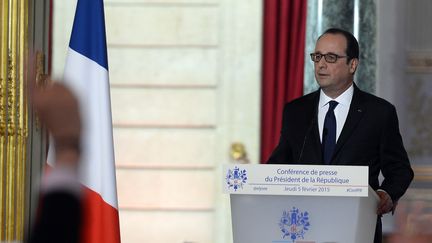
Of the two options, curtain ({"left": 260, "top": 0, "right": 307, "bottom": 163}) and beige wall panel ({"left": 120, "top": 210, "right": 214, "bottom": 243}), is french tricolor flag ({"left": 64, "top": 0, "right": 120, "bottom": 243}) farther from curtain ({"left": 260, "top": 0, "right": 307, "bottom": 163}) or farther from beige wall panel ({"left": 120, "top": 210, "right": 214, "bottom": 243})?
curtain ({"left": 260, "top": 0, "right": 307, "bottom": 163})

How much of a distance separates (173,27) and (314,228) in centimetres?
259

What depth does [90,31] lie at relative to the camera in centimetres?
532

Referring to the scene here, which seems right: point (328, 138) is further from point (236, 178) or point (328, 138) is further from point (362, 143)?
point (236, 178)

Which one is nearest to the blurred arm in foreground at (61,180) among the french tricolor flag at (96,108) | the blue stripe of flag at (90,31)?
the french tricolor flag at (96,108)

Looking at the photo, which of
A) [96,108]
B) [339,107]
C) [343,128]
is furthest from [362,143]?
[96,108]

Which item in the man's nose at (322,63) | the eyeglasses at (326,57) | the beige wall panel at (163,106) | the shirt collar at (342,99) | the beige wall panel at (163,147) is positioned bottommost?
the beige wall panel at (163,147)

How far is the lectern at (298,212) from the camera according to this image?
Result: 144 inches

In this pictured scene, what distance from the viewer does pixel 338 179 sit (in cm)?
367

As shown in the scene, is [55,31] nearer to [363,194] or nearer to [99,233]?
[99,233]

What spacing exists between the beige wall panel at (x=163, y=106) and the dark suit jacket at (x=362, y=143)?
1.70 m

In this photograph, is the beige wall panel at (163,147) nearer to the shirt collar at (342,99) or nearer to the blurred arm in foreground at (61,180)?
the shirt collar at (342,99)

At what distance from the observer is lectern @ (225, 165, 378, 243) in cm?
367

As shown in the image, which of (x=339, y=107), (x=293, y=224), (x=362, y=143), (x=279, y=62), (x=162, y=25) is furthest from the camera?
(x=162, y=25)

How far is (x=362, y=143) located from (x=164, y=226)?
2.18 meters
